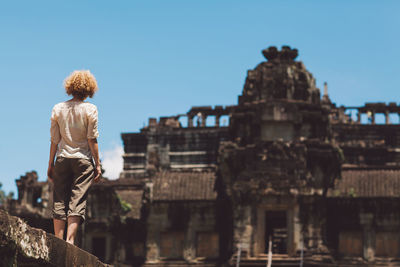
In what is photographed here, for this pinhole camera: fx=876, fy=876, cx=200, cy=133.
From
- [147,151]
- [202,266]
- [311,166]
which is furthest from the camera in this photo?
[147,151]

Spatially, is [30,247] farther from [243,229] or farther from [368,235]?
[368,235]

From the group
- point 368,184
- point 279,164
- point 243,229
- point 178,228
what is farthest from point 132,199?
point 368,184

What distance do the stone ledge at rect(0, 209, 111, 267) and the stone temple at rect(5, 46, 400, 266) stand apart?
32823mm

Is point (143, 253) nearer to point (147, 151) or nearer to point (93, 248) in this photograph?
point (93, 248)

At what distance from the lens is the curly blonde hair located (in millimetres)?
11539

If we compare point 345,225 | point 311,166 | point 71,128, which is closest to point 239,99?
point 311,166

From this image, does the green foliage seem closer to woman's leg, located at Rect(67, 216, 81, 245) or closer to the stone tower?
the stone tower

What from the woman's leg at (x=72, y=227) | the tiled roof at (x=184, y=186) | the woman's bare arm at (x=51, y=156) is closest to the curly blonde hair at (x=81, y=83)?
the woman's bare arm at (x=51, y=156)

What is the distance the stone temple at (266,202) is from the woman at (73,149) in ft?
105

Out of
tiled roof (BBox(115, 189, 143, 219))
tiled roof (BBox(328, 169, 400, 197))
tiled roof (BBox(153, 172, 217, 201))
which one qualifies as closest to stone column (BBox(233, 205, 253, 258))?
tiled roof (BBox(153, 172, 217, 201))

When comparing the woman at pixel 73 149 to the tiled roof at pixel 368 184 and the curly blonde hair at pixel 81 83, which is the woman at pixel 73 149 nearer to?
the curly blonde hair at pixel 81 83

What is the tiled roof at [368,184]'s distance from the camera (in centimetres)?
4628

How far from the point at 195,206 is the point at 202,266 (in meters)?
3.34

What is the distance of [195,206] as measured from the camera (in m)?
48.5
